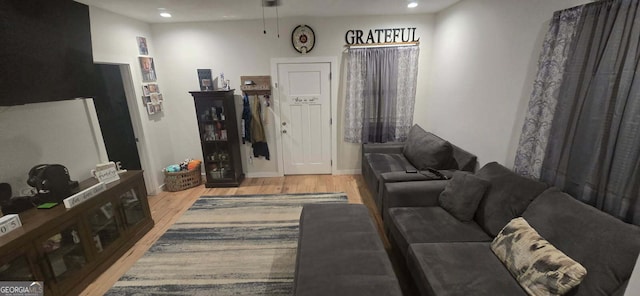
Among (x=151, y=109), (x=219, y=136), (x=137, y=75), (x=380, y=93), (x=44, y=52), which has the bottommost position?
(x=219, y=136)

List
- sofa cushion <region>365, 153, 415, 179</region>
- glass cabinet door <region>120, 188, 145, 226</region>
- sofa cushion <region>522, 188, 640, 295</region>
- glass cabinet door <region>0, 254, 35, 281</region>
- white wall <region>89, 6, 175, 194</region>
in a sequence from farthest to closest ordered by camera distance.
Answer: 1. sofa cushion <region>365, 153, 415, 179</region>
2. white wall <region>89, 6, 175, 194</region>
3. glass cabinet door <region>120, 188, 145, 226</region>
4. glass cabinet door <region>0, 254, 35, 281</region>
5. sofa cushion <region>522, 188, 640, 295</region>

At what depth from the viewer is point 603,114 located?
1461mm

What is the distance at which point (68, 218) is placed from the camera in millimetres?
2059

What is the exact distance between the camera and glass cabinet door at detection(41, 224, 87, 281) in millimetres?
1944

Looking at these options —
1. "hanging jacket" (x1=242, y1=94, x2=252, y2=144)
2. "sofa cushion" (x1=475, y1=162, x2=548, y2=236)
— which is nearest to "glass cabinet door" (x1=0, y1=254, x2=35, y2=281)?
"hanging jacket" (x1=242, y1=94, x2=252, y2=144)

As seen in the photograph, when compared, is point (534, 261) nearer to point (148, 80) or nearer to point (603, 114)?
point (603, 114)

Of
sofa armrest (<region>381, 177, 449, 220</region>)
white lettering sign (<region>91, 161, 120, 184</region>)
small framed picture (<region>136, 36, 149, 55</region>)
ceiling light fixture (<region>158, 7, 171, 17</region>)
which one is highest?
ceiling light fixture (<region>158, 7, 171, 17</region>)

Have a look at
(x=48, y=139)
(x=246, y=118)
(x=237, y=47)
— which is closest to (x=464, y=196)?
(x=246, y=118)

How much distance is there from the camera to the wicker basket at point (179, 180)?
3920mm

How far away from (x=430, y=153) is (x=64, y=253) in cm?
360

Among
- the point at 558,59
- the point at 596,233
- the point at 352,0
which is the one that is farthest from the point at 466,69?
the point at 596,233

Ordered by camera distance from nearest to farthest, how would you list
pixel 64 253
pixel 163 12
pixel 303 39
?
1. pixel 64 253
2. pixel 163 12
3. pixel 303 39

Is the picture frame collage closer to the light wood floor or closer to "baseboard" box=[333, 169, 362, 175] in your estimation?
the light wood floor

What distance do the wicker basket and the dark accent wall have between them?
1.60 metres
